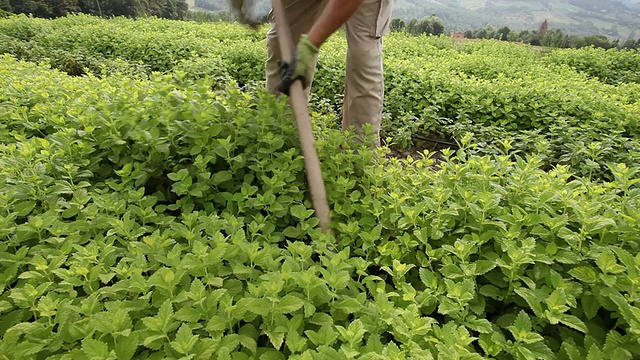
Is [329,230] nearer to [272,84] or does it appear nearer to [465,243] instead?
[465,243]

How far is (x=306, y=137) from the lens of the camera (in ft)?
6.99

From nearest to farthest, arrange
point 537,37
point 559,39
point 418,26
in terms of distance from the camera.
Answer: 1. point 559,39
2. point 418,26
3. point 537,37

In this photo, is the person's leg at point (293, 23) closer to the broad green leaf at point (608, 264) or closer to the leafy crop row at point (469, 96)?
the leafy crop row at point (469, 96)

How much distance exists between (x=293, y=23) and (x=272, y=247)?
1.87 meters

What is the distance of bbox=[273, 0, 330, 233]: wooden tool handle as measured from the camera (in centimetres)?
196

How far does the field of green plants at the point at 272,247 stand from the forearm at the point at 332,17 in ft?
1.49

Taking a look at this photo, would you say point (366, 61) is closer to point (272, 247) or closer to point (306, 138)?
point (306, 138)

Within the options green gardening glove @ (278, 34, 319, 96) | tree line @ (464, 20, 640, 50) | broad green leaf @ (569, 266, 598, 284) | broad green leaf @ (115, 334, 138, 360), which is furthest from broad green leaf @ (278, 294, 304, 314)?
tree line @ (464, 20, 640, 50)

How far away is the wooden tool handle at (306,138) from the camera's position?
6.43 feet

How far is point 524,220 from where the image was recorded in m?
1.63

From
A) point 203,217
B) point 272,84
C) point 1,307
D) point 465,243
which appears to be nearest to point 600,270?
point 465,243

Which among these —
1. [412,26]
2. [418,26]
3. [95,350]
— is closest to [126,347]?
[95,350]

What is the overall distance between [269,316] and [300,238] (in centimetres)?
58

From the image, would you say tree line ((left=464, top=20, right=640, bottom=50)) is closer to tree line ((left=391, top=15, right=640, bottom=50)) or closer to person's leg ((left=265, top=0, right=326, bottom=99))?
tree line ((left=391, top=15, right=640, bottom=50))
